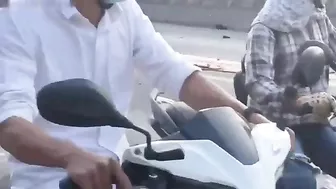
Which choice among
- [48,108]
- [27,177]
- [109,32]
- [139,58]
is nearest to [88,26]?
[109,32]

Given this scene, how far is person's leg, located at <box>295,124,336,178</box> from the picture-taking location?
224 centimetres

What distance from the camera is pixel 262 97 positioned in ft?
7.27

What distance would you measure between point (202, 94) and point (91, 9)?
1.02ft

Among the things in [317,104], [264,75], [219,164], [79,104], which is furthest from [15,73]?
[264,75]

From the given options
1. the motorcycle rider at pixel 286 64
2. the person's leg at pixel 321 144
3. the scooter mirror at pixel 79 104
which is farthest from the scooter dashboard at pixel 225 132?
the person's leg at pixel 321 144

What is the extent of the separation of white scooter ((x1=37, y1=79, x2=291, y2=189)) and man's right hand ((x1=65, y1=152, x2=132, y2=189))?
3cm

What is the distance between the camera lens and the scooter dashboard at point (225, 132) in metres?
1.08

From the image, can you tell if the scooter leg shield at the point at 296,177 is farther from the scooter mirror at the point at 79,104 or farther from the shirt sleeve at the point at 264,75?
the shirt sleeve at the point at 264,75

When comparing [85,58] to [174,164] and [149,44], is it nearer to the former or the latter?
[149,44]

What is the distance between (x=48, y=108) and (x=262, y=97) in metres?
1.25

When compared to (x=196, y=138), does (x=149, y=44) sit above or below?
below

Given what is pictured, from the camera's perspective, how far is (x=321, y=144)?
7.40 ft

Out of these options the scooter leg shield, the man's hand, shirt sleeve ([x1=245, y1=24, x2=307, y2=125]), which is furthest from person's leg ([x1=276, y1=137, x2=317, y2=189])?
shirt sleeve ([x1=245, y1=24, x2=307, y2=125])

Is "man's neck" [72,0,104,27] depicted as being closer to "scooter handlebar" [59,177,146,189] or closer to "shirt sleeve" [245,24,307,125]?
"scooter handlebar" [59,177,146,189]
